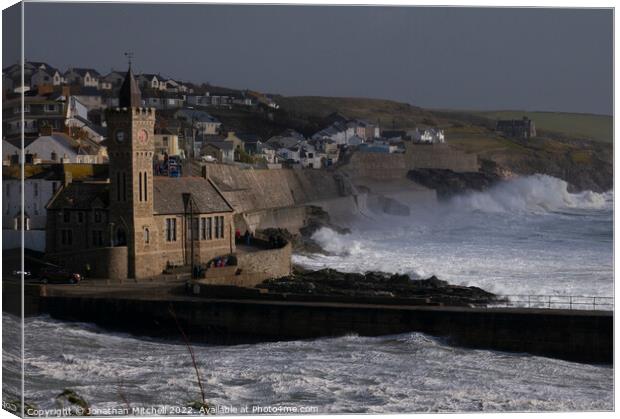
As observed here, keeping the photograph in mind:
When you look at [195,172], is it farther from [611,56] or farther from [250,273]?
[611,56]

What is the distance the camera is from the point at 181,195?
115 ft

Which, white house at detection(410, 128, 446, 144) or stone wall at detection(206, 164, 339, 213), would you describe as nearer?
white house at detection(410, 128, 446, 144)

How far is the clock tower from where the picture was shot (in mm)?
32906

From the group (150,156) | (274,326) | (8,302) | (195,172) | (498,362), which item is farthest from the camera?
(195,172)

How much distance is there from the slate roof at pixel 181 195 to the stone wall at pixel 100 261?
125cm

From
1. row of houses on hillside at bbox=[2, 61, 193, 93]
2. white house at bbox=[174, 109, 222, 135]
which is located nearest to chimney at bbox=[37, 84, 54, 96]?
row of houses on hillside at bbox=[2, 61, 193, 93]

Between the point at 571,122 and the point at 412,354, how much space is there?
4.44m

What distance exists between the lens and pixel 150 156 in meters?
33.4

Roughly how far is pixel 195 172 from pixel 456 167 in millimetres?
5102

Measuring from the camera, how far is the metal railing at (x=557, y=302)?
1204 inches

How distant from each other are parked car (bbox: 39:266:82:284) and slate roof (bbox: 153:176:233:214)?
1952mm

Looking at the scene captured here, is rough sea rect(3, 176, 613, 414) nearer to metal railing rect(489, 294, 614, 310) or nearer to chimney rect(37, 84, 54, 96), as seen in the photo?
metal railing rect(489, 294, 614, 310)

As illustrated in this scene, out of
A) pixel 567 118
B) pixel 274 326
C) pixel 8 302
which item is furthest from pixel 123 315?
pixel 567 118

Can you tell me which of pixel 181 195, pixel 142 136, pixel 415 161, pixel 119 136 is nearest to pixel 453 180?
pixel 415 161
